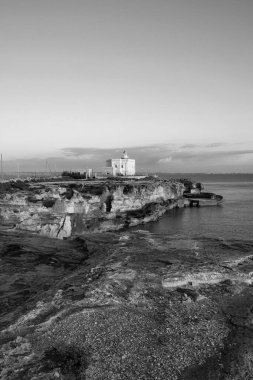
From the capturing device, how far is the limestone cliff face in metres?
50.0

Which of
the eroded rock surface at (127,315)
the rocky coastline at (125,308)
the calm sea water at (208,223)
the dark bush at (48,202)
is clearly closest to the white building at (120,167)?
the calm sea water at (208,223)

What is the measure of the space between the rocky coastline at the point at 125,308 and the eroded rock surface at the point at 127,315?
0.06m

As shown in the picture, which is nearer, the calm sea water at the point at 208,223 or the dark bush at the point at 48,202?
the calm sea water at the point at 208,223

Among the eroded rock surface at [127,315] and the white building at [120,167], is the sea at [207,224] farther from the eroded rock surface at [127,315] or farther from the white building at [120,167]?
the white building at [120,167]

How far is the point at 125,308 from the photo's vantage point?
21578 millimetres

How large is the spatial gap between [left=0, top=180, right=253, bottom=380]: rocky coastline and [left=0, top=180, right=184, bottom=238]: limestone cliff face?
4.83 metres

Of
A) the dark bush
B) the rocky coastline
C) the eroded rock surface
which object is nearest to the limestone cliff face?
the dark bush

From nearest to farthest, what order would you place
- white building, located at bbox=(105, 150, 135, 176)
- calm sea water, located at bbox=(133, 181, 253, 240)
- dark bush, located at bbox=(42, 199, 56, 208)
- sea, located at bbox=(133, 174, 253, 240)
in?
sea, located at bbox=(133, 174, 253, 240) → calm sea water, located at bbox=(133, 181, 253, 240) → dark bush, located at bbox=(42, 199, 56, 208) → white building, located at bbox=(105, 150, 135, 176)

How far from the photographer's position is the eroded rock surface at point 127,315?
1592 centimetres

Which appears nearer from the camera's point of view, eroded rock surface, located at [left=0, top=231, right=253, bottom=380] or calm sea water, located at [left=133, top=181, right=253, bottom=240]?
eroded rock surface, located at [left=0, top=231, right=253, bottom=380]

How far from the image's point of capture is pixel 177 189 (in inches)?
3903

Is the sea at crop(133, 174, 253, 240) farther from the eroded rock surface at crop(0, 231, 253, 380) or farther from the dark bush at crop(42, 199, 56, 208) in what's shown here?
the dark bush at crop(42, 199, 56, 208)

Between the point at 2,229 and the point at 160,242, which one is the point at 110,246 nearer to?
the point at 160,242

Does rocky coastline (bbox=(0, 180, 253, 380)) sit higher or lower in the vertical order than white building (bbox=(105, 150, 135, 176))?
lower
